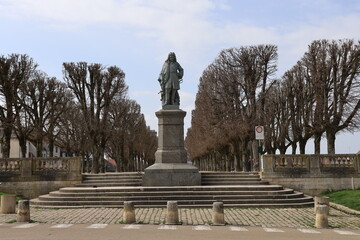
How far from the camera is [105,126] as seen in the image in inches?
1390

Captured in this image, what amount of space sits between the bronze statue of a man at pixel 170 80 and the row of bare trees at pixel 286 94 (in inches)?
404

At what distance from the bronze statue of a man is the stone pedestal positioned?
0.92 m

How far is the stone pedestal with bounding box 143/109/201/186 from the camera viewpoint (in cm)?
1961

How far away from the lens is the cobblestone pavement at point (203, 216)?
12461mm

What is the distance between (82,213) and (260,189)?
312 inches

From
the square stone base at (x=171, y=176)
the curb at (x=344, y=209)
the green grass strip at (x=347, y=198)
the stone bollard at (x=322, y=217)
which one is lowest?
the curb at (x=344, y=209)

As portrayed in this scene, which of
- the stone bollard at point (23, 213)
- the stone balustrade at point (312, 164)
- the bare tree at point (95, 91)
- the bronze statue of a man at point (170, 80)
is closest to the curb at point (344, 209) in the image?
the stone balustrade at point (312, 164)

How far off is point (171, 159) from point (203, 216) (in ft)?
22.5

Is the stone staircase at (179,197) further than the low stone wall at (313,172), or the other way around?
the low stone wall at (313,172)

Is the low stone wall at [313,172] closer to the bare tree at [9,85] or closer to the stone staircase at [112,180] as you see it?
the stone staircase at [112,180]

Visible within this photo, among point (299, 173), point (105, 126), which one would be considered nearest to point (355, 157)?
point (299, 173)

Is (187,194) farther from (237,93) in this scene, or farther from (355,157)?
(237,93)

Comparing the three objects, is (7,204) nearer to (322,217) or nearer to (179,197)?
(179,197)

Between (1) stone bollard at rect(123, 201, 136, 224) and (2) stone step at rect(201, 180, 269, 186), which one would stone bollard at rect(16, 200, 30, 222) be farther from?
(2) stone step at rect(201, 180, 269, 186)
